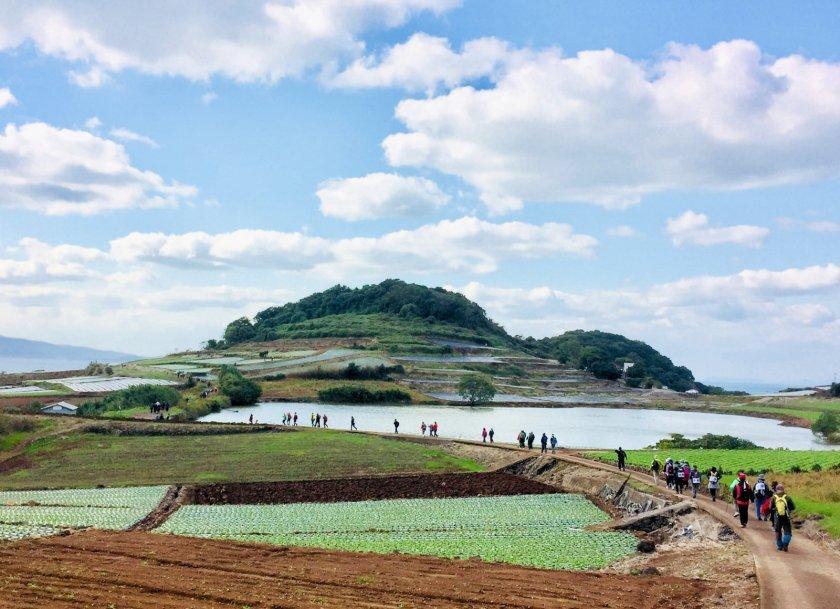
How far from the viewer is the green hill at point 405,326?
468ft

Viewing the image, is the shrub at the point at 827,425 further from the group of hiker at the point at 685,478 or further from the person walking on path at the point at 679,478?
the person walking on path at the point at 679,478

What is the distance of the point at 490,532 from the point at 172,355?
130766 millimetres

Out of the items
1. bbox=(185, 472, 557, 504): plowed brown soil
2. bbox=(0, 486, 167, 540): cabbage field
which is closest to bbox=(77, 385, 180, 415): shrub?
bbox=(0, 486, 167, 540): cabbage field

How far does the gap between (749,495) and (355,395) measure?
215 ft

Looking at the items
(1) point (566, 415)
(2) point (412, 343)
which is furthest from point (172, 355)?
(1) point (566, 415)

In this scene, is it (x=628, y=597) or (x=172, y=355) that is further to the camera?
(x=172, y=355)

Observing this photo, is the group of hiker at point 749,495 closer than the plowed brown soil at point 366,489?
Yes

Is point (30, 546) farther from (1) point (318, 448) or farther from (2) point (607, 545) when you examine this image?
(1) point (318, 448)

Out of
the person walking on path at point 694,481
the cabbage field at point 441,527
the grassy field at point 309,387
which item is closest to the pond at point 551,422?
the grassy field at point 309,387

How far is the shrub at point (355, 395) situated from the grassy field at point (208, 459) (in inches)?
1360

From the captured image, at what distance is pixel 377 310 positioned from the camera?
181250 millimetres

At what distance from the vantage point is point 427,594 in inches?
635

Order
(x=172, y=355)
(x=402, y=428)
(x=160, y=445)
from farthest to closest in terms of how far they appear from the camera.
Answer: (x=172, y=355), (x=402, y=428), (x=160, y=445)

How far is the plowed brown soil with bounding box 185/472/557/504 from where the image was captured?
33312mm
